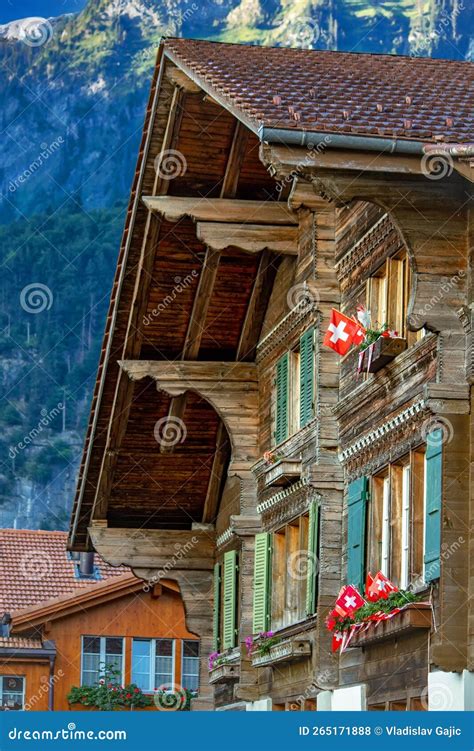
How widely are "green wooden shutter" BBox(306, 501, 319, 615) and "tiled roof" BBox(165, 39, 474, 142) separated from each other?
511cm

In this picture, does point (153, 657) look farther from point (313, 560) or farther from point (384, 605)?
point (384, 605)

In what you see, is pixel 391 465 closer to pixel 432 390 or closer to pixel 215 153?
pixel 432 390

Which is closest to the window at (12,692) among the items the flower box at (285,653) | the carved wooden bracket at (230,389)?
the carved wooden bracket at (230,389)

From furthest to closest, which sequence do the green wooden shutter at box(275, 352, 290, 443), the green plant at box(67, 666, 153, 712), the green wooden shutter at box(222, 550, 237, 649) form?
the green plant at box(67, 666, 153, 712), the green wooden shutter at box(222, 550, 237, 649), the green wooden shutter at box(275, 352, 290, 443)

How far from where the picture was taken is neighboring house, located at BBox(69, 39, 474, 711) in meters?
14.5

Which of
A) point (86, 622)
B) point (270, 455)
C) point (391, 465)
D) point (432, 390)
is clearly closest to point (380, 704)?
point (391, 465)

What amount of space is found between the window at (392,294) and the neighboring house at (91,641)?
21.2m

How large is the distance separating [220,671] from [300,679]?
14.1 feet

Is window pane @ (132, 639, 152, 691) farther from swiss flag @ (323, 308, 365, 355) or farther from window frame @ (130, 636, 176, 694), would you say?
swiss flag @ (323, 308, 365, 355)

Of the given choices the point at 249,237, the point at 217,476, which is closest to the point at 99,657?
the point at 217,476

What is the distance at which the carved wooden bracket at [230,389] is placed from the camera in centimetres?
2259

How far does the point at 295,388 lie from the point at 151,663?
1966 cm

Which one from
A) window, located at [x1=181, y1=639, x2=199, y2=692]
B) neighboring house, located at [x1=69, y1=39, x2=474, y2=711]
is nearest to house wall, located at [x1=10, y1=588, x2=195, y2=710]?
window, located at [x1=181, y1=639, x2=199, y2=692]

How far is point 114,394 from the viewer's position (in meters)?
24.3
